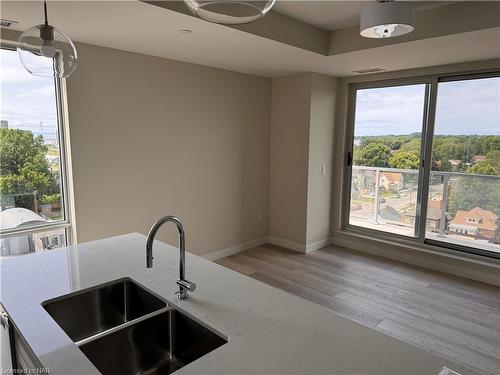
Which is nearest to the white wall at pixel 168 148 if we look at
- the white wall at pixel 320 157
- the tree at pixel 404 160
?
the white wall at pixel 320 157

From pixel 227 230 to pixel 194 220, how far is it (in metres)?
0.60

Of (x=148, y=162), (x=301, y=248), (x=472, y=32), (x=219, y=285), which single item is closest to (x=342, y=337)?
(x=219, y=285)

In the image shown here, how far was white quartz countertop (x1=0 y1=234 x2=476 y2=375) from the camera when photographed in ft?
3.38

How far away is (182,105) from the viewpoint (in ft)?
12.6

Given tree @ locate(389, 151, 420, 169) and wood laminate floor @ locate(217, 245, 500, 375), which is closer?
wood laminate floor @ locate(217, 245, 500, 375)

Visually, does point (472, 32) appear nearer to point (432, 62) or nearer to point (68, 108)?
point (432, 62)

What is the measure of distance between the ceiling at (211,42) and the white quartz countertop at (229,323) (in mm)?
1636

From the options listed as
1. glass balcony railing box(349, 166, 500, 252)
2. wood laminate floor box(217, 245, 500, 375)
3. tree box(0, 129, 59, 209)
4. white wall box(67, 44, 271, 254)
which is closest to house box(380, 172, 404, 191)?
glass balcony railing box(349, 166, 500, 252)

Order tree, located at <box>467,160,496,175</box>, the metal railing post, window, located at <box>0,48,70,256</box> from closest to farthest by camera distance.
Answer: window, located at <box>0,48,70,256</box>, tree, located at <box>467,160,496,175</box>, the metal railing post

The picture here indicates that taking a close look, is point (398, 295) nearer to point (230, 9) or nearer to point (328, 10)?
point (328, 10)

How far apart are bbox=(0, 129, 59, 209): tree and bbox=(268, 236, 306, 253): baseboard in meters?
3.08

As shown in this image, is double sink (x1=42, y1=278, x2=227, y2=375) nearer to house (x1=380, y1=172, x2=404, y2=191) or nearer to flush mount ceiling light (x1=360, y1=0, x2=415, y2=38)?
flush mount ceiling light (x1=360, y1=0, x2=415, y2=38)

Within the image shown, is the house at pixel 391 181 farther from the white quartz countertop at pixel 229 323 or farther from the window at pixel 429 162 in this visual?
the white quartz countertop at pixel 229 323

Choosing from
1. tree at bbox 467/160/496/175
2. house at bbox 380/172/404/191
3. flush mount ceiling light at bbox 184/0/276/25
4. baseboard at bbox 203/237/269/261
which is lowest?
baseboard at bbox 203/237/269/261
